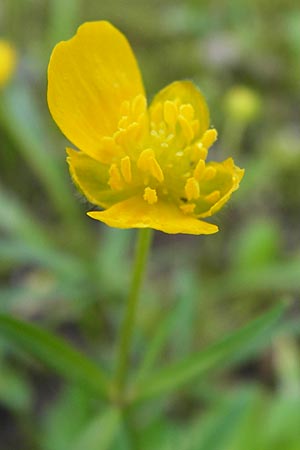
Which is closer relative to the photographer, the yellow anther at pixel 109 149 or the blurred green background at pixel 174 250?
the yellow anther at pixel 109 149

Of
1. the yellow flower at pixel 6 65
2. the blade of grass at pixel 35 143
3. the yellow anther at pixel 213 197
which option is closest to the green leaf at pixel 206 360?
the yellow anther at pixel 213 197

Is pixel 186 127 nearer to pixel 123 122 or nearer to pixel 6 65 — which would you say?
pixel 123 122

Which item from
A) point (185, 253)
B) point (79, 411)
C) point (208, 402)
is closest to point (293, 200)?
point (185, 253)

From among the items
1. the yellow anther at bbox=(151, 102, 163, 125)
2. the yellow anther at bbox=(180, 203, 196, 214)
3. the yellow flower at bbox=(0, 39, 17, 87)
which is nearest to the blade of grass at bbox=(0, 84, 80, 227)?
the yellow flower at bbox=(0, 39, 17, 87)

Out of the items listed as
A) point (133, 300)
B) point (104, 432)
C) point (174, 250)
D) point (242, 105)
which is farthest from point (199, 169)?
point (242, 105)

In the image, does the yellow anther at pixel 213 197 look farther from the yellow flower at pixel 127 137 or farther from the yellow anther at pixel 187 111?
the yellow anther at pixel 187 111
